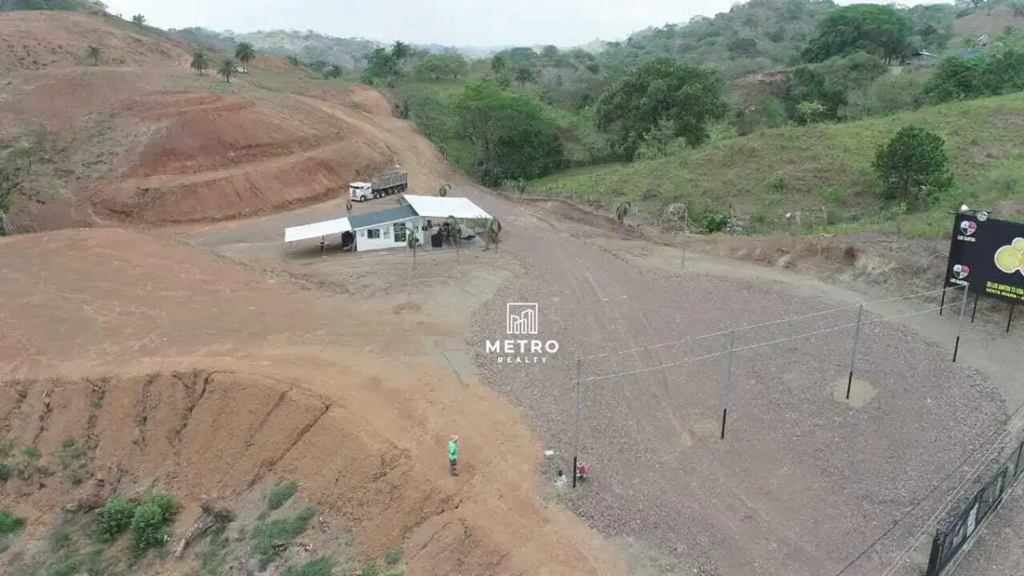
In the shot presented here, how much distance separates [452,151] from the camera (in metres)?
60.1

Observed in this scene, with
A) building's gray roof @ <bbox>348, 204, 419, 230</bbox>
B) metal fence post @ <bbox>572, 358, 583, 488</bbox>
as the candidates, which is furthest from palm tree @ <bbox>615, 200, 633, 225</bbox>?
metal fence post @ <bbox>572, 358, 583, 488</bbox>

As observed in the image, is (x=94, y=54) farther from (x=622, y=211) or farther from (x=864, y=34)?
(x=864, y=34)

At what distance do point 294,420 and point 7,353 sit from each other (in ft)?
32.8

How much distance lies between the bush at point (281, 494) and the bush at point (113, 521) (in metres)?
3.80

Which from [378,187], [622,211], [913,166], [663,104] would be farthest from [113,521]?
[663,104]

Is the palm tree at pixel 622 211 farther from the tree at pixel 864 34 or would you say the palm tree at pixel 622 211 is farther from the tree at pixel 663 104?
the tree at pixel 864 34

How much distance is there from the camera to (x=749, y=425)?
16578 millimetres

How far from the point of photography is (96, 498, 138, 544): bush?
16531mm

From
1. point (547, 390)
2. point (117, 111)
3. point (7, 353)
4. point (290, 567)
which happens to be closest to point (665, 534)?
point (547, 390)

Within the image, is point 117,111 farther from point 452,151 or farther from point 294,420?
point 294,420

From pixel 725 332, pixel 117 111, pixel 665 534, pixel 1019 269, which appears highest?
pixel 117 111

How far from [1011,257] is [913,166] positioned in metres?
14.4

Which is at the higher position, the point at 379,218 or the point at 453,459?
the point at 379,218

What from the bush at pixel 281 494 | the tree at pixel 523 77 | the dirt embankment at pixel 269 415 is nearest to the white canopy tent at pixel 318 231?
the dirt embankment at pixel 269 415
